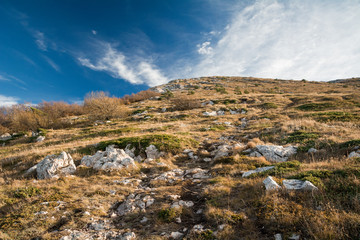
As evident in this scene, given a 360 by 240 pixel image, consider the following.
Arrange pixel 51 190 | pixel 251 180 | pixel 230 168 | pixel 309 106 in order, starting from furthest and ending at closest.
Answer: pixel 309 106 < pixel 230 168 < pixel 51 190 < pixel 251 180

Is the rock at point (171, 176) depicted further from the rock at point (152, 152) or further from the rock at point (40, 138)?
the rock at point (40, 138)

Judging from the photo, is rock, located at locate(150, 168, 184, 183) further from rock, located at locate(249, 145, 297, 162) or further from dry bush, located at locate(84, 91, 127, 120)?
dry bush, located at locate(84, 91, 127, 120)

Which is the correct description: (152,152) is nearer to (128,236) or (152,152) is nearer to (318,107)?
(128,236)

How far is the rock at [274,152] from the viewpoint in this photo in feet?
27.5

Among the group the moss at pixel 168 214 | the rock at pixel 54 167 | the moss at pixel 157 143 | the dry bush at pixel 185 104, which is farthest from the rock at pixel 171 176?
the dry bush at pixel 185 104

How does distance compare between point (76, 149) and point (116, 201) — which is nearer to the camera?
point (116, 201)

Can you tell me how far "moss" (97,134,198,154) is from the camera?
37.7ft

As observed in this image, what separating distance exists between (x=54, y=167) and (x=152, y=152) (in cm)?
568

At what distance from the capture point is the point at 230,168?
7.70 metres

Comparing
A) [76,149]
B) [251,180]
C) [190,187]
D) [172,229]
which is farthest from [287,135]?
[76,149]

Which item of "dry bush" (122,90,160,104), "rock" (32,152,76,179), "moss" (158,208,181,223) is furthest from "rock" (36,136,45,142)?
"dry bush" (122,90,160,104)

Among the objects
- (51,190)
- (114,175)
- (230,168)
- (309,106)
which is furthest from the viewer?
(309,106)

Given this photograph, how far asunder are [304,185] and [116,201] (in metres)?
6.60

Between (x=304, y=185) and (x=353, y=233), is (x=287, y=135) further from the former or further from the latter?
(x=353, y=233)
